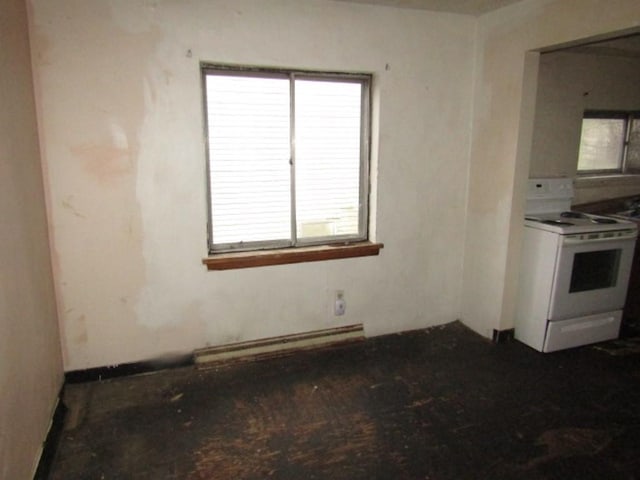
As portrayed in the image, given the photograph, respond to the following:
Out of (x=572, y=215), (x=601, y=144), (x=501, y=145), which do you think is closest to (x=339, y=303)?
(x=501, y=145)

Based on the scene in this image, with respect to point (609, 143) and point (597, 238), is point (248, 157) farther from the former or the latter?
point (609, 143)

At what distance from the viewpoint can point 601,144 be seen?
4.09 m

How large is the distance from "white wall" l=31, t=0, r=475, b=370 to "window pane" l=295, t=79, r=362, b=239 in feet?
0.55

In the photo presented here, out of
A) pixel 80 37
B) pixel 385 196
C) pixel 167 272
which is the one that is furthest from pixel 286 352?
pixel 80 37

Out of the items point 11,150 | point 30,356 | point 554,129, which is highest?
point 554,129

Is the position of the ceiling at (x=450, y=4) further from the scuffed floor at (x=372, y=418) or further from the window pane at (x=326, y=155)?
the scuffed floor at (x=372, y=418)

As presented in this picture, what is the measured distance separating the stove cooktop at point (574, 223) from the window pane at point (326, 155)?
4.38ft

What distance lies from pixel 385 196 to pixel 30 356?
7.62 ft

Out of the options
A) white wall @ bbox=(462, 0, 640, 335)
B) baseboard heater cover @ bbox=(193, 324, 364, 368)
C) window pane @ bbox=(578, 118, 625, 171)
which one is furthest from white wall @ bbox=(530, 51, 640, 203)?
baseboard heater cover @ bbox=(193, 324, 364, 368)

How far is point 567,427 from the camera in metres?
2.22

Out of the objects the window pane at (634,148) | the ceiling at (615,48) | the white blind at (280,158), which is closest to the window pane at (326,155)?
the white blind at (280,158)

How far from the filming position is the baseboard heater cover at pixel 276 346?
2850 mm

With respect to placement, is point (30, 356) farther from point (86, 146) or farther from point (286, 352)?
point (286, 352)

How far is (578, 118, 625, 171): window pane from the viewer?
13.1 feet
